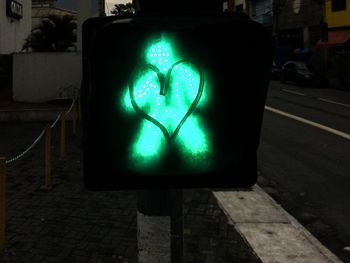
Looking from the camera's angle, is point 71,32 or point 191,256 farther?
point 71,32

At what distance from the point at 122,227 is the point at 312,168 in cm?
482

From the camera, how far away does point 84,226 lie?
6.02 metres

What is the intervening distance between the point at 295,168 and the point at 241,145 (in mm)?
8215

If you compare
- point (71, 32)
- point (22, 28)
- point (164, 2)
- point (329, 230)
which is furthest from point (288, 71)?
point (164, 2)

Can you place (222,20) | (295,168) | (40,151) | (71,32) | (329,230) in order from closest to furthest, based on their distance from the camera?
(222,20), (329,230), (295,168), (40,151), (71,32)

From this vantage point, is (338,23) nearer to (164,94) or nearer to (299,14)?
(299,14)

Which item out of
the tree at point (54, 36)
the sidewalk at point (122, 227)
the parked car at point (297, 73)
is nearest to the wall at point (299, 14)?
the parked car at point (297, 73)

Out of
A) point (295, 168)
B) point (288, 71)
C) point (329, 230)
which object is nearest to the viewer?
point (329, 230)

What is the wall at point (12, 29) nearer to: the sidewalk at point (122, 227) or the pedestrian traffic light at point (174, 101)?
the sidewalk at point (122, 227)

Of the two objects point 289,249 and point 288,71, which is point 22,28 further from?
point 289,249

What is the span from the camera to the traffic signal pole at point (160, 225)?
6.03ft

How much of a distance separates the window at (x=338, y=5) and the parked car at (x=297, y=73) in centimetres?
660

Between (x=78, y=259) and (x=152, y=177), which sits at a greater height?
(x=152, y=177)

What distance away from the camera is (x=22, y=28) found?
32.7m
